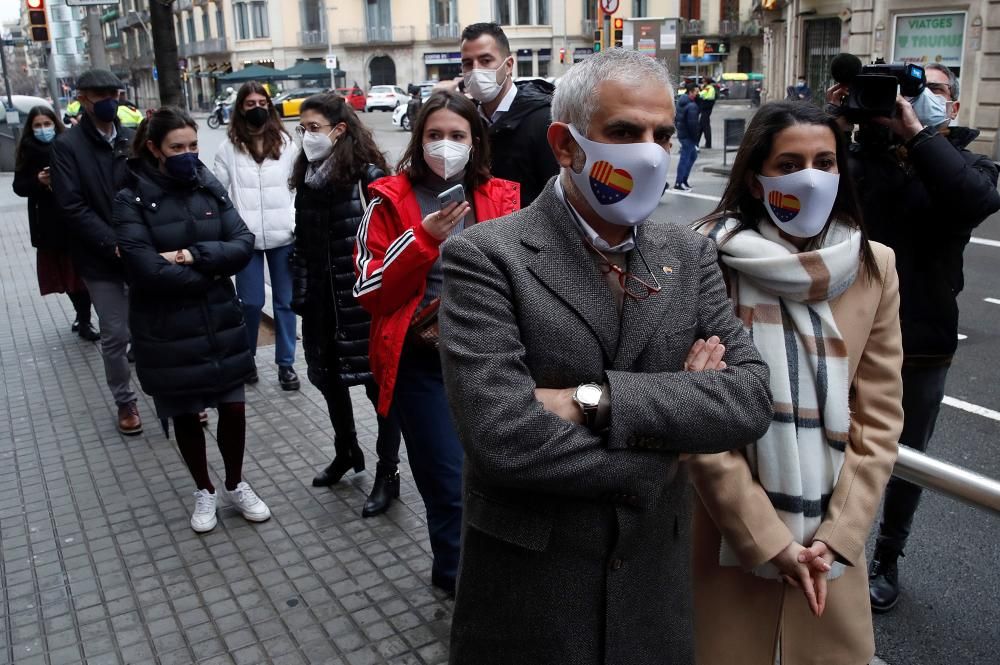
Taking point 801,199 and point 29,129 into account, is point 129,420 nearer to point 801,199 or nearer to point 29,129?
point 29,129

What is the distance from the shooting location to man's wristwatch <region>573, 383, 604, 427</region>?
1.80 metres

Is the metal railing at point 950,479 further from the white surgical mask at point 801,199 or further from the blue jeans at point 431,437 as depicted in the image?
the blue jeans at point 431,437

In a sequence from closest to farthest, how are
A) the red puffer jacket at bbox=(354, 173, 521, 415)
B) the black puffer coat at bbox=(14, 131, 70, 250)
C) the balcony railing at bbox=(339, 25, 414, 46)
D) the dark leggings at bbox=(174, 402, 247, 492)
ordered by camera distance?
the red puffer jacket at bbox=(354, 173, 521, 415)
the dark leggings at bbox=(174, 402, 247, 492)
the black puffer coat at bbox=(14, 131, 70, 250)
the balcony railing at bbox=(339, 25, 414, 46)

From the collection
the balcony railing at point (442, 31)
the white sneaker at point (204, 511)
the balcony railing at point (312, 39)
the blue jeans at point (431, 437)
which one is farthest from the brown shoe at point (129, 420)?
the balcony railing at point (312, 39)

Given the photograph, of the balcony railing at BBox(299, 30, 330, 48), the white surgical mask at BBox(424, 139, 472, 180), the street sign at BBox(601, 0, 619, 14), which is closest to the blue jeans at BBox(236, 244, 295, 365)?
the white surgical mask at BBox(424, 139, 472, 180)

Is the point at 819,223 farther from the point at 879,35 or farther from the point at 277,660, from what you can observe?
the point at 879,35

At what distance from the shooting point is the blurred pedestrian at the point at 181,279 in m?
4.22

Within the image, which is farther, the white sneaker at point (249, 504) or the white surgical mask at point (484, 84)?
the white sneaker at point (249, 504)

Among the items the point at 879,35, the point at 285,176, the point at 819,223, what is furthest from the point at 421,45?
the point at 819,223

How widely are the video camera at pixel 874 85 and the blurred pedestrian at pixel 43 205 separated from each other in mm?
6161

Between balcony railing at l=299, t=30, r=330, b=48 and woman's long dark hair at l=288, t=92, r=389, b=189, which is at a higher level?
balcony railing at l=299, t=30, r=330, b=48

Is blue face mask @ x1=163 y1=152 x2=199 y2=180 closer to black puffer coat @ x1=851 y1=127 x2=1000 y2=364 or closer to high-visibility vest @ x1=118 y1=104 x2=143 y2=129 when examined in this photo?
black puffer coat @ x1=851 y1=127 x2=1000 y2=364

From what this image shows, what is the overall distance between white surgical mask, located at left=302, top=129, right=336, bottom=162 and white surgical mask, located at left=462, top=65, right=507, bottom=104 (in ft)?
2.37

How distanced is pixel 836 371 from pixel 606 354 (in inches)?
28.9
